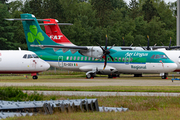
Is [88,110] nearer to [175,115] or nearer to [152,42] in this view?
[175,115]

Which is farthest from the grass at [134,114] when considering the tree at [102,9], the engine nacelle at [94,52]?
the tree at [102,9]

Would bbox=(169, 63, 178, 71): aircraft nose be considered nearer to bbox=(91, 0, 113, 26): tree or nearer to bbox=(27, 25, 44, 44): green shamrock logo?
bbox=(27, 25, 44, 44): green shamrock logo

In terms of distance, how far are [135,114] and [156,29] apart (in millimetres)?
81172

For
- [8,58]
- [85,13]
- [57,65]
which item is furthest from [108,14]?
[8,58]

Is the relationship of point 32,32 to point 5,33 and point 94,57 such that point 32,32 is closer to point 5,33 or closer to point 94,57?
point 94,57

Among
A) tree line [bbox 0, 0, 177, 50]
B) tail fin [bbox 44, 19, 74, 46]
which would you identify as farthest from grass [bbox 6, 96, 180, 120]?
tree line [bbox 0, 0, 177, 50]

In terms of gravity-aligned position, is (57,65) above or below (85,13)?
below

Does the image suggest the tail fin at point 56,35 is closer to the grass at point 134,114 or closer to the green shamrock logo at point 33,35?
the green shamrock logo at point 33,35

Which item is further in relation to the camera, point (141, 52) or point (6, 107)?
point (141, 52)

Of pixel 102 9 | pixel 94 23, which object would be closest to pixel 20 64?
pixel 94 23

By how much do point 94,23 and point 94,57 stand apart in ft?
182

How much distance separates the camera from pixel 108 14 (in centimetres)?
10344

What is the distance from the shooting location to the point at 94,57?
140 feet

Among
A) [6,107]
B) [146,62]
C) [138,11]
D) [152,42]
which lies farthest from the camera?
[138,11]
